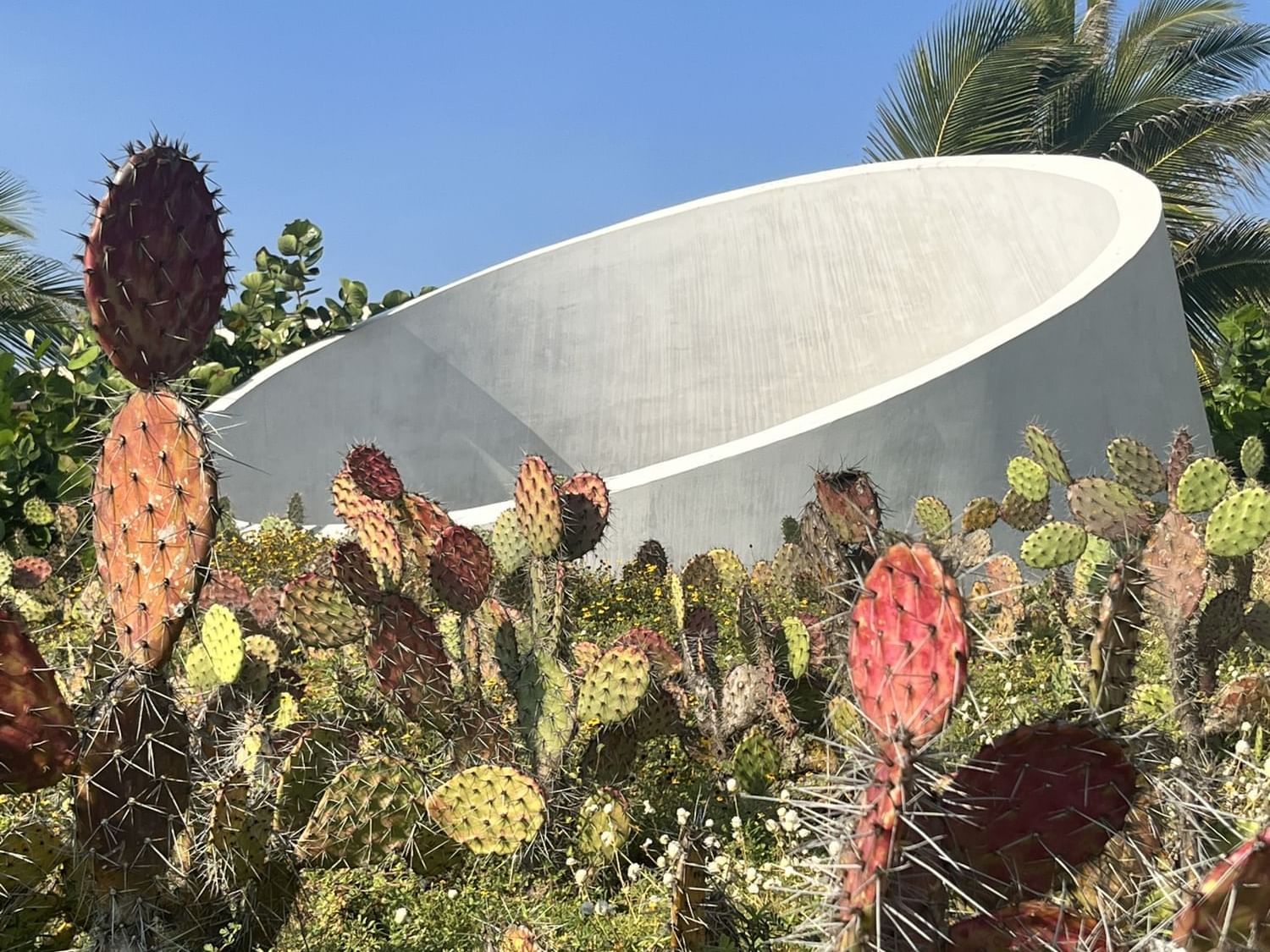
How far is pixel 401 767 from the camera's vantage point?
8.68 ft

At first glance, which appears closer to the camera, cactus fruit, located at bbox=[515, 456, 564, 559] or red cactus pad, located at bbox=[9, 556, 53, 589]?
cactus fruit, located at bbox=[515, 456, 564, 559]

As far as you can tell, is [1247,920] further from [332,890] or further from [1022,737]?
[332,890]

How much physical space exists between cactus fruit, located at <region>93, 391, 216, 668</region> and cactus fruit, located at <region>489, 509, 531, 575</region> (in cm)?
163

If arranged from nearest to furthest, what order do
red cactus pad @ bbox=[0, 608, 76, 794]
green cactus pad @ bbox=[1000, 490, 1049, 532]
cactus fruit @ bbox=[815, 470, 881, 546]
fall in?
red cactus pad @ bbox=[0, 608, 76, 794]
cactus fruit @ bbox=[815, 470, 881, 546]
green cactus pad @ bbox=[1000, 490, 1049, 532]

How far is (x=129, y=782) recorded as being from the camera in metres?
1.91

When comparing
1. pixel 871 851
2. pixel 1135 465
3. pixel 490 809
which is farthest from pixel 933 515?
pixel 871 851

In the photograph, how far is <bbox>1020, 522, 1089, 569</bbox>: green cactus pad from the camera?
13.3 ft

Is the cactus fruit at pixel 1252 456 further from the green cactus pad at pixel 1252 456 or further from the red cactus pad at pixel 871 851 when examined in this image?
the red cactus pad at pixel 871 851

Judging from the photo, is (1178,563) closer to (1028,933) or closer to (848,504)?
(848,504)

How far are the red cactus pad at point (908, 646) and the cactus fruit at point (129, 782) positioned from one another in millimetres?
1185

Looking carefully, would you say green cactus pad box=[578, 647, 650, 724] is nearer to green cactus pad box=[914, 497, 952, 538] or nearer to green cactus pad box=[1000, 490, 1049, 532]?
green cactus pad box=[914, 497, 952, 538]

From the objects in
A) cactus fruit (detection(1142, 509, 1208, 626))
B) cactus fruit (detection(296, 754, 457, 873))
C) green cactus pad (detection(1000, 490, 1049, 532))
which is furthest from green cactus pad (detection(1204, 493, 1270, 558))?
cactus fruit (detection(296, 754, 457, 873))

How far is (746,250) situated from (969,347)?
5.07 metres

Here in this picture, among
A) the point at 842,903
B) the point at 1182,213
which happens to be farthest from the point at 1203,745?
the point at 1182,213
